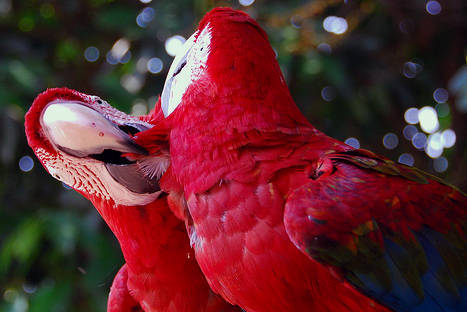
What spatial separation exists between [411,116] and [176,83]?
1.32 meters

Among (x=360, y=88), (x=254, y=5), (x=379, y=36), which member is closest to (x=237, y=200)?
(x=254, y=5)

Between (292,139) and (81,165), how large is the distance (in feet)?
0.67

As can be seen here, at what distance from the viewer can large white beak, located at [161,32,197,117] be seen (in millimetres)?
479

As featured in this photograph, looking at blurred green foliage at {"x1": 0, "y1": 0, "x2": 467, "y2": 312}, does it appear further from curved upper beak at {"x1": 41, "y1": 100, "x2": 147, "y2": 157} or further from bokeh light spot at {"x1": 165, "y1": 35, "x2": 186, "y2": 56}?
curved upper beak at {"x1": 41, "y1": 100, "x2": 147, "y2": 157}

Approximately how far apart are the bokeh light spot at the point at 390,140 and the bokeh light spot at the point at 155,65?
838 millimetres

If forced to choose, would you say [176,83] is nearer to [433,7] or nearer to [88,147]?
[88,147]

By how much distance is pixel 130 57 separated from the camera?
5.17 feet

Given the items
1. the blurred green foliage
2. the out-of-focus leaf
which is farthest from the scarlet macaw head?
the out-of-focus leaf

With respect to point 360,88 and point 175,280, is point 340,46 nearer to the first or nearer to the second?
point 360,88

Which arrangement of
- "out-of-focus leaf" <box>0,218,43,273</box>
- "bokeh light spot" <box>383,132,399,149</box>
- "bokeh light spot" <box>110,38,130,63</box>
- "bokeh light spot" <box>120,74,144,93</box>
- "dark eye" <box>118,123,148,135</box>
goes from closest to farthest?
"dark eye" <box>118,123,148,135</box> → "out-of-focus leaf" <box>0,218,43,273</box> → "bokeh light spot" <box>120,74,144,93</box> → "bokeh light spot" <box>110,38,130,63</box> → "bokeh light spot" <box>383,132,399,149</box>

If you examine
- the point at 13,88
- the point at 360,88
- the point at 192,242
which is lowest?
the point at 360,88

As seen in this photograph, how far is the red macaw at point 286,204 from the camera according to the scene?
367mm

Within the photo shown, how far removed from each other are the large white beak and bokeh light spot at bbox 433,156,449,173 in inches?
52.9

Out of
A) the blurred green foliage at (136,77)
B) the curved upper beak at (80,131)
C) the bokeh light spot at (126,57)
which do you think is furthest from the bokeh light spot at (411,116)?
the curved upper beak at (80,131)
